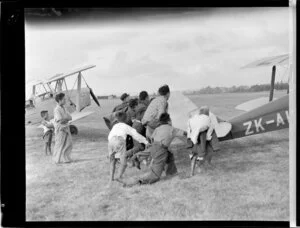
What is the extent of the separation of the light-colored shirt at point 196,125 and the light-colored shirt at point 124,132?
43 cm

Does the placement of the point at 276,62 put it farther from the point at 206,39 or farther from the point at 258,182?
the point at 258,182

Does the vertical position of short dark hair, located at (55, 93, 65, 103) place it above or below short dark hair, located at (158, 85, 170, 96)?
below

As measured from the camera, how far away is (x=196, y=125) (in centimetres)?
457

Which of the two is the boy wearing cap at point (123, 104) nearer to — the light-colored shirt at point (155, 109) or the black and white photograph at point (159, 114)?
the black and white photograph at point (159, 114)

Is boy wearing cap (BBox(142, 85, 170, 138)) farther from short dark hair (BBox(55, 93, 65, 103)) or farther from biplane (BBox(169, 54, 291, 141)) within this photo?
short dark hair (BBox(55, 93, 65, 103))

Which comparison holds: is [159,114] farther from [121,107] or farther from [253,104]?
[253,104]

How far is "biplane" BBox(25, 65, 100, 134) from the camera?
448 cm

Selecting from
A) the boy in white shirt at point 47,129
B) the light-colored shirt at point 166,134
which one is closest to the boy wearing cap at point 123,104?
the light-colored shirt at point 166,134

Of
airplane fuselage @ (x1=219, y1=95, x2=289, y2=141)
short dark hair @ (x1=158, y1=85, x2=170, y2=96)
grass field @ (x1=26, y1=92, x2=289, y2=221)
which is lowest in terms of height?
grass field @ (x1=26, y1=92, x2=289, y2=221)

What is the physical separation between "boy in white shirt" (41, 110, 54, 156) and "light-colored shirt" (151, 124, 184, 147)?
97cm

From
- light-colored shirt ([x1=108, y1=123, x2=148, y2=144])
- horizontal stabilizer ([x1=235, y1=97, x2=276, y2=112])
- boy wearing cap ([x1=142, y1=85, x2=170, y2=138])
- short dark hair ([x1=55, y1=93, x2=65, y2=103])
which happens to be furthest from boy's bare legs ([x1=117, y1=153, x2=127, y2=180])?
horizontal stabilizer ([x1=235, y1=97, x2=276, y2=112])

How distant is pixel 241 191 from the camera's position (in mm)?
4480

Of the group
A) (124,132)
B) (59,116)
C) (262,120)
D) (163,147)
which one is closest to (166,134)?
(163,147)

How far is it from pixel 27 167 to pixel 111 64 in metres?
1.23
